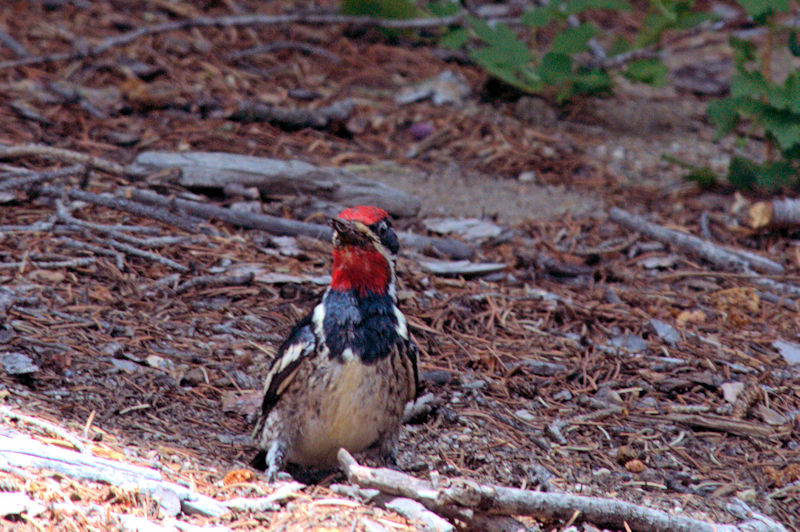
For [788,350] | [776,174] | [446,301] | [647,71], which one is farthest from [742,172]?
[446,301]

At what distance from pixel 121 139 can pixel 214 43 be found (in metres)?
1.95

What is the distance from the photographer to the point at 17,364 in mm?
3422

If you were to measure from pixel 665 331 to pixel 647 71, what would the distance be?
2985 millimetres

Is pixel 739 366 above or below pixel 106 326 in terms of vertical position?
below

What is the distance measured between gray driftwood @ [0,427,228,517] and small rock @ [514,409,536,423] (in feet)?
5.08

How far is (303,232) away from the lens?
4.85m

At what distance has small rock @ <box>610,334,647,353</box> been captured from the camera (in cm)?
425

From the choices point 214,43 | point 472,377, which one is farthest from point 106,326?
point 214,43

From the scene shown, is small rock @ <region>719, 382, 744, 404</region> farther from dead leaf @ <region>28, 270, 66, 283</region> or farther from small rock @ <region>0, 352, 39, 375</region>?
dead leaf @ <region>28, 270, 66, 283</region>

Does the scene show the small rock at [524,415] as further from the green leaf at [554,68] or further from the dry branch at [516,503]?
the green leaf at [554,68]

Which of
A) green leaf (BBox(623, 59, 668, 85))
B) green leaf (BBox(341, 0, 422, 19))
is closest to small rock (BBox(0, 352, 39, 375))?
green leaf (BBox(623, 59, 668, 85))

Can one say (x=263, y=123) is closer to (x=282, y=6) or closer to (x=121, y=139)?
(x=121, y=139)

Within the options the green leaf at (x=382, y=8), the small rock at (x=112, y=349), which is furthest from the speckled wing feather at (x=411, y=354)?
the green leaf at (x=382, y=8)

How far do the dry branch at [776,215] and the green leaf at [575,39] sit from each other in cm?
180
